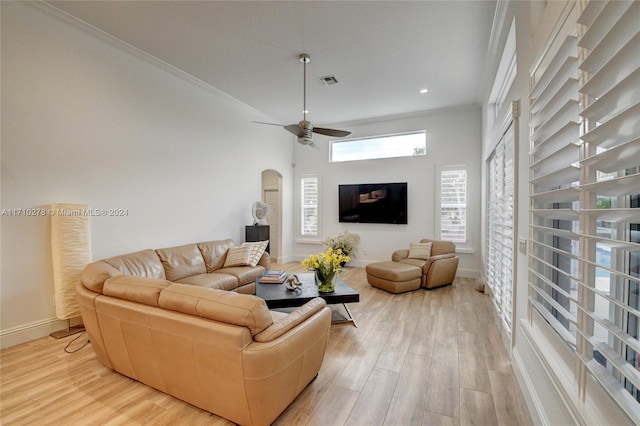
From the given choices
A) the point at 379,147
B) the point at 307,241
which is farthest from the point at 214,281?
the point at 379,147

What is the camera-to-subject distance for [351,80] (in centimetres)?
449

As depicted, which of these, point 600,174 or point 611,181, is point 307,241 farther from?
point 611,181

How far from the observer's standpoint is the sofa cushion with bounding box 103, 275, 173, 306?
1.90 m

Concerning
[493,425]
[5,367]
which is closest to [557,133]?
[493,425]

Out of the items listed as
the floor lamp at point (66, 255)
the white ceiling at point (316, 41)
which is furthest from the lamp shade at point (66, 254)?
the white ceiling at point (316, 41)

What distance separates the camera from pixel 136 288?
Result: 1985mm

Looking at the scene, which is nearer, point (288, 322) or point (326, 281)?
point (288, 322)

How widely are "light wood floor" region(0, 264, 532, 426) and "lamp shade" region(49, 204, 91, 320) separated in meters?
0.38

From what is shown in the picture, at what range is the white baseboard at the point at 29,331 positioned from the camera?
9.03 ft

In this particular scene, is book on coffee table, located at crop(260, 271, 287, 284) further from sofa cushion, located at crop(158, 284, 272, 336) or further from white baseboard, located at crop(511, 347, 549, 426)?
white baseboard, located at crop(511, 347, 549, 426)

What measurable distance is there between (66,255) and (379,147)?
228 inches

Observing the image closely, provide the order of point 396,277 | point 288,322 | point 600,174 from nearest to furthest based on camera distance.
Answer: point 600,174
point 288,322
point 396,277

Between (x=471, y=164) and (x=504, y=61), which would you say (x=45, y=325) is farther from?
(x=471, y=164)

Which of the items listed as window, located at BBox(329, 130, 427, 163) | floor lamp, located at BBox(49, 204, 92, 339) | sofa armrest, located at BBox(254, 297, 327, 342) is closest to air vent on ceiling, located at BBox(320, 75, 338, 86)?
window, located at BBox(329, 130, 427, 163)
